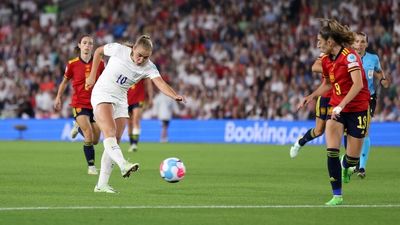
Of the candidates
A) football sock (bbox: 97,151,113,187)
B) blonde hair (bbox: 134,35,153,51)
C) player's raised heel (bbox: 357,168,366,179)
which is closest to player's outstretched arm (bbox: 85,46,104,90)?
blonde hair (bbox: 134,35,153,51)

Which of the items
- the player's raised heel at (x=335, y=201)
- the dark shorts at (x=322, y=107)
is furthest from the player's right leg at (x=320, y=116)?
the player's raised heel at (x=335, y=201)

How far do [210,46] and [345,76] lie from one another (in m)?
25.5

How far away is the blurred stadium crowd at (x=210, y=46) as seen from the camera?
34.5 metres

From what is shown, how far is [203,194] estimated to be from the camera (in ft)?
46.2

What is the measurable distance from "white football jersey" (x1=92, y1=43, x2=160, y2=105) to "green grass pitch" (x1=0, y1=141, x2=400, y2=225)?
140 centimetres

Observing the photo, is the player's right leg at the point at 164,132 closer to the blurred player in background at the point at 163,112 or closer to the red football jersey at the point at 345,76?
the blurred player in background at the point at 163,112

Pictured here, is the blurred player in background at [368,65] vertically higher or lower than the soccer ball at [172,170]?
higher

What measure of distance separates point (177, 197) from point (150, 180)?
3.20 m

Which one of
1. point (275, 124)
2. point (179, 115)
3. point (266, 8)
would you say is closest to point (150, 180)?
point (275, 124)

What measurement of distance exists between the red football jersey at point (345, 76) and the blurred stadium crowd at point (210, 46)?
63.6 feet

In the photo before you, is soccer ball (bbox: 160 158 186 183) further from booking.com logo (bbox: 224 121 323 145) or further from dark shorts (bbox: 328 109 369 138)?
booking.com logo (bbox: 224 121 323 145)

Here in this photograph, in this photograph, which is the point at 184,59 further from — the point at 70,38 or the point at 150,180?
the point at 150,180

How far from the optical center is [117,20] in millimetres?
40469

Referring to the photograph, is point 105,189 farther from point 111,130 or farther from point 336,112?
point 336,112
